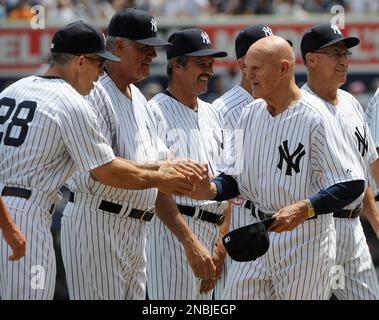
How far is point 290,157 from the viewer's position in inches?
226

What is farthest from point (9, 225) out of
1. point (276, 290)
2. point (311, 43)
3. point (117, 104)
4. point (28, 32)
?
→ point (28, 32)

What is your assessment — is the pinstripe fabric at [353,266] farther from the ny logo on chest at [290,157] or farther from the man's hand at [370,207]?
the ny logo on chest at [290,157]

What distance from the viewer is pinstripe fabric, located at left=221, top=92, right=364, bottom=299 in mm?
5703

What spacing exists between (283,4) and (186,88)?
1150cm

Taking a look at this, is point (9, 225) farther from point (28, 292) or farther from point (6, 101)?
point (6, 101)

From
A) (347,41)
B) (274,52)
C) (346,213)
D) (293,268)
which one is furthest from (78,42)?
(346,213)

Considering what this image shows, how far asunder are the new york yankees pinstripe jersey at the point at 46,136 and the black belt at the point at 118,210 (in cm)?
44

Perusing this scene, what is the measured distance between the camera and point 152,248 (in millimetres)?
6684

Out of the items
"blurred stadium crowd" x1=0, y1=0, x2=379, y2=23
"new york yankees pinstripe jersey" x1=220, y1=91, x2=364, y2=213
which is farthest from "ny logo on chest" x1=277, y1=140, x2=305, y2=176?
"blurred stadium crowd" x1=0, y1=0, x2=379, y2=23

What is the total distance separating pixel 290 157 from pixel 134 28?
4.38ft

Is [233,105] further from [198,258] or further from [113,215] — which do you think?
[113,215]

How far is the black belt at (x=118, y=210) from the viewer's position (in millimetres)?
5965

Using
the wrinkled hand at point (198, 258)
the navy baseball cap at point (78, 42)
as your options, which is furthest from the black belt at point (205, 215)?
the navy baseball cap at point (78, 42)

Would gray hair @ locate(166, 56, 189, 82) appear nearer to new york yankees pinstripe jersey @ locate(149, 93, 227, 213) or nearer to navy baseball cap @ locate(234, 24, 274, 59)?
new york yankees pinstripe jersey @ locate(149, 93, 227, 213)
